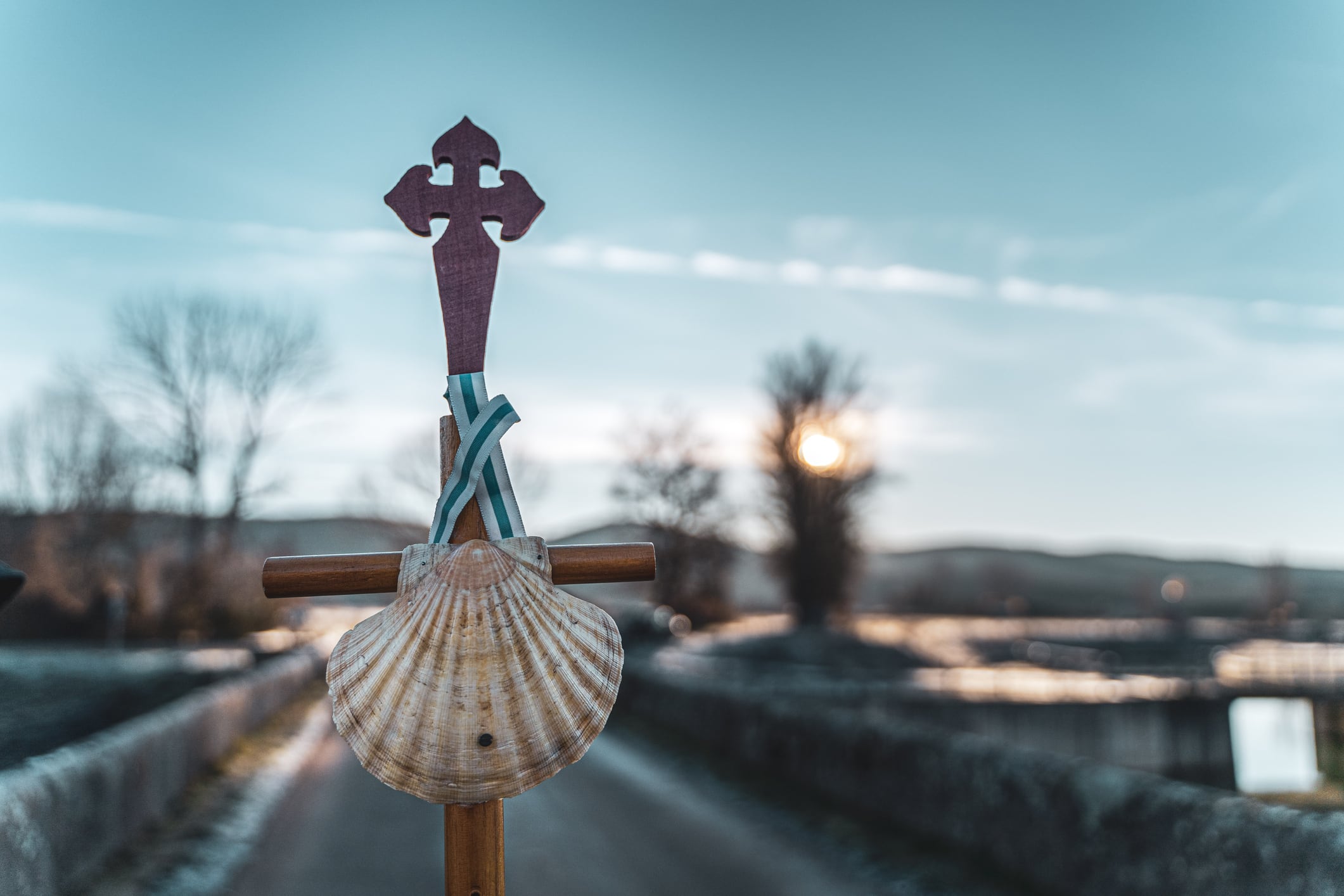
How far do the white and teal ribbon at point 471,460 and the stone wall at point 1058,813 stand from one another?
12.2 feet

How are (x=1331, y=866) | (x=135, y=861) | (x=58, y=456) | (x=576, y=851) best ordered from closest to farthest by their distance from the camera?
(x=1331, y=866)
(x=135, y=861)
(x=576, y=851)
(x=58, y=456)

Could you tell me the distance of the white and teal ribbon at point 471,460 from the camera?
2299 millimetres

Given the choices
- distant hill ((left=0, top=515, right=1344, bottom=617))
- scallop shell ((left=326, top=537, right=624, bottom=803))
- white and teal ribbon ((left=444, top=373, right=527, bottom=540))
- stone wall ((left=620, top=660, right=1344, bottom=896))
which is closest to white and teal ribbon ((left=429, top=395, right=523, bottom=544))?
white and teal ribbon ((left=444, top=373, right=527, bottom=540))

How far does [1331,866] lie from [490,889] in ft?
11.3

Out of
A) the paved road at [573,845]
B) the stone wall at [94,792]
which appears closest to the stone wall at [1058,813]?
the paved road at [573,845]

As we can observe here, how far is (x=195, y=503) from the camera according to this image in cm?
3897

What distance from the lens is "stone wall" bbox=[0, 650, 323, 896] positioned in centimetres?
480

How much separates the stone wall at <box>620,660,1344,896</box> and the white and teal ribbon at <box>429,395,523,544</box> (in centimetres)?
372

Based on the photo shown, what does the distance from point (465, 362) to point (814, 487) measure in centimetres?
4219

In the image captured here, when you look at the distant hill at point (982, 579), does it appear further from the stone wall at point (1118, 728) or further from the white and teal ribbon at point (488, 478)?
the white and teal ribbon at point (488, 478)

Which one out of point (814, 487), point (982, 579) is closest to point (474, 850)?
point (814, 487)

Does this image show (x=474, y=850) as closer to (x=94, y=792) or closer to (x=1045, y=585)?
(x=94, y=792)

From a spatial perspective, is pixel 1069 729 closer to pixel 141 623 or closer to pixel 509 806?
pixel 509 806

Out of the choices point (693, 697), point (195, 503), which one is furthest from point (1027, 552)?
point (693, 697)
